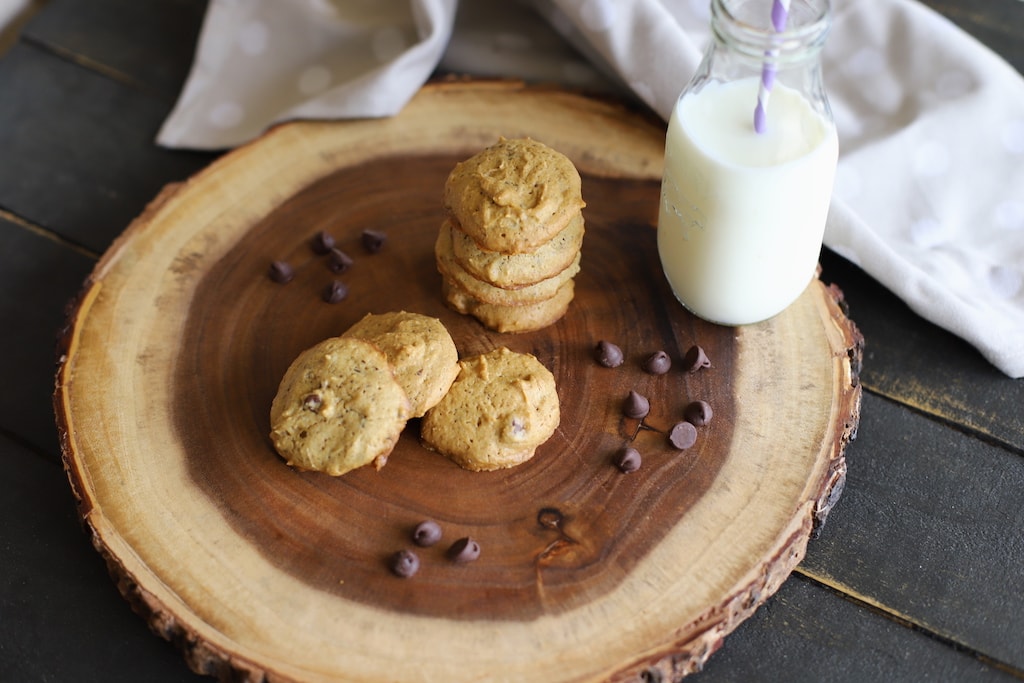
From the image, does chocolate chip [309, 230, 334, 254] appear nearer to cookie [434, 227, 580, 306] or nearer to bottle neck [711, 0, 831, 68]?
cookie [434, 227, 580, 306]

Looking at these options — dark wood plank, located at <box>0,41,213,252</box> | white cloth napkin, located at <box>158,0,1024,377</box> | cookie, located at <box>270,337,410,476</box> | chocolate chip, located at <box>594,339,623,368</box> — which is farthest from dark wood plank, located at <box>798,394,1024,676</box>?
dark wood plank, located at <box>0,41,213,252</box>

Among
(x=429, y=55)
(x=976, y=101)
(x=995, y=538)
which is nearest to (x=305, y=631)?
(x=995, y=538)

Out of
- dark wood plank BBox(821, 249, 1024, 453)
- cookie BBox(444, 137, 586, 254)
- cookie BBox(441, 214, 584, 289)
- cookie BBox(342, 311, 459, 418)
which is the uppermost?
cookie BBox(444, 137, 586, 254)

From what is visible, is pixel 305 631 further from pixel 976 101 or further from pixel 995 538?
pixel 976 101

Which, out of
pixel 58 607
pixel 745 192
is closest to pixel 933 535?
pixel 745 192

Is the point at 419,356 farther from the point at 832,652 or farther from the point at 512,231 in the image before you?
the point at 832,652

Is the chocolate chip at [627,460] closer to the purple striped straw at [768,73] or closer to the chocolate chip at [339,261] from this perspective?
the purple striped straw at [768,73]
